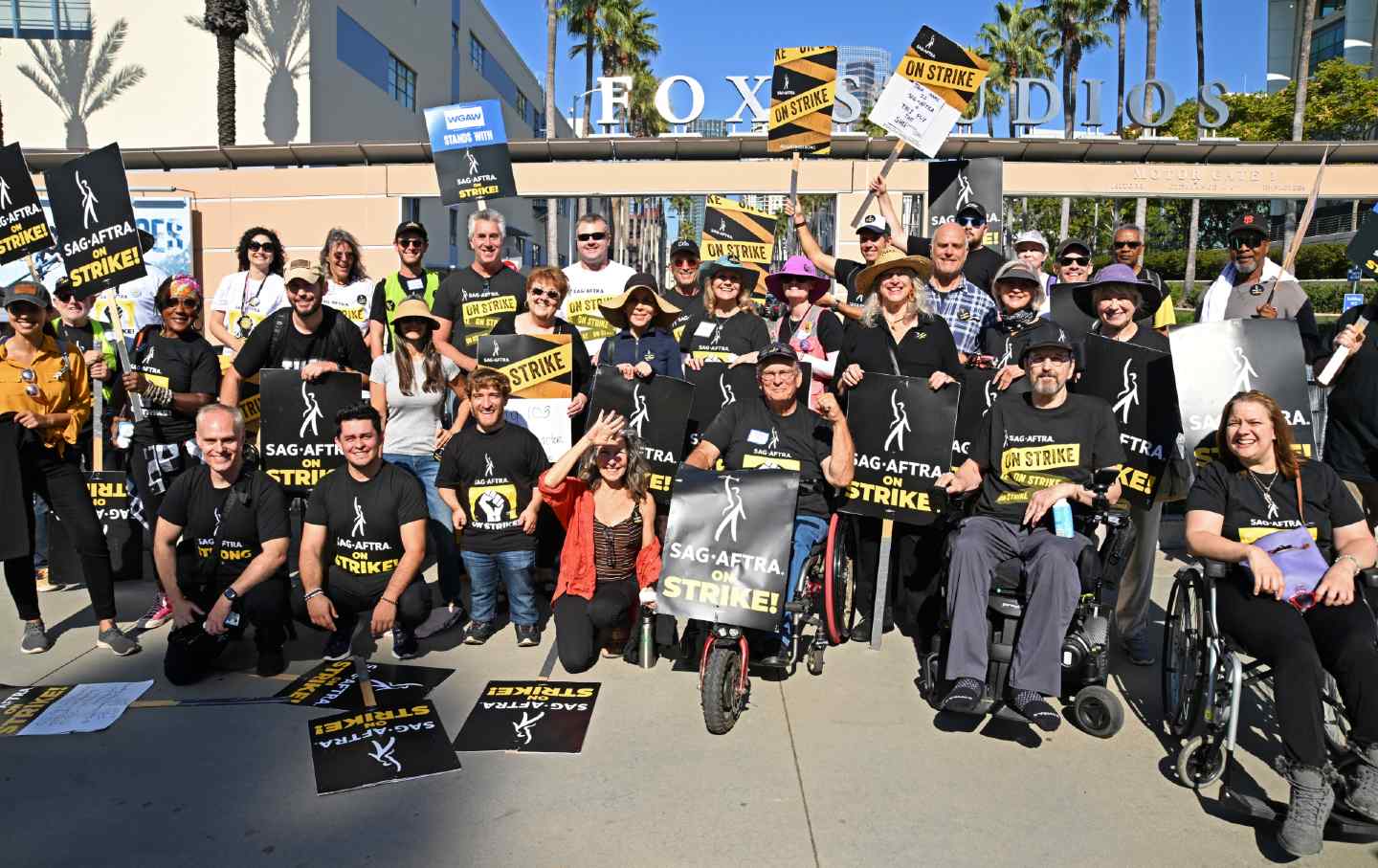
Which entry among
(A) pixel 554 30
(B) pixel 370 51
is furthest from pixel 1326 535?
(A) pixel 554 30

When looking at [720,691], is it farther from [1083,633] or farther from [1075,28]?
[1075,28]

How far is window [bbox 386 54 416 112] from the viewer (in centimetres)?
3030

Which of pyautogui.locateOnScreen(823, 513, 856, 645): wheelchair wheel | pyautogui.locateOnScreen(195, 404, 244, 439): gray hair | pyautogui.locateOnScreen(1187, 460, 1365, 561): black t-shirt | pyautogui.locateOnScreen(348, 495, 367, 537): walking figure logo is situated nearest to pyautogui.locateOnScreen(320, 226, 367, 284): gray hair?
pyautogui.locateOnScreen(195, 404, 244, 439): gray hair

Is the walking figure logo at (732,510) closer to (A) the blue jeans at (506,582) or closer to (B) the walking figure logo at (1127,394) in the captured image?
(A) the blue jeans at (506,582)

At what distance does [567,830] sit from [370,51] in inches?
1167

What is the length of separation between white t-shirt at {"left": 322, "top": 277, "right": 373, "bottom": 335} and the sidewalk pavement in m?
3.15

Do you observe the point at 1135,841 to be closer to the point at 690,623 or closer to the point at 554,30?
the point at 690,623

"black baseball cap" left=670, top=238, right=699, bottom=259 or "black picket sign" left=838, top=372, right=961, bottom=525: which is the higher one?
"black baseball cap" left=670, top=238, right=699, bottom=259

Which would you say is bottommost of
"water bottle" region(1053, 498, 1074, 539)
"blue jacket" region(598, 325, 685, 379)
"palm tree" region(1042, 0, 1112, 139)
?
"water bottle" region(1053, 498, 1074, 539)

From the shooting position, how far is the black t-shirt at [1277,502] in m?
3.82

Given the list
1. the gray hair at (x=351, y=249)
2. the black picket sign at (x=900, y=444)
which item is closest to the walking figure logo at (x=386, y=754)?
the black picket sign at (x=900, y=444)

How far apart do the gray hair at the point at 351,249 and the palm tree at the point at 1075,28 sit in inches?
1581

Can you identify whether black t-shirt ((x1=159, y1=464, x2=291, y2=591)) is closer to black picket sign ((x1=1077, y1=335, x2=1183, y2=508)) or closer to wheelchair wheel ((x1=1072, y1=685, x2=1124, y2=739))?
wheelchair wheel ((x1=1072, y1=685, x2=1124, y2=739))

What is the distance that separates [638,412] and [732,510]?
1383 millimetres
